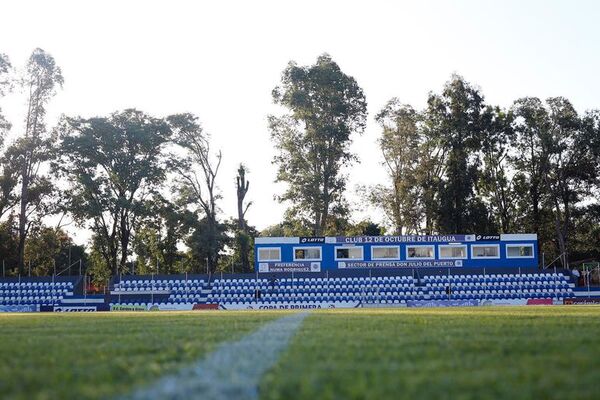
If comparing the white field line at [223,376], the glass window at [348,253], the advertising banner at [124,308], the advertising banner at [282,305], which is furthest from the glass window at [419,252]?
the white field line at [223,376]

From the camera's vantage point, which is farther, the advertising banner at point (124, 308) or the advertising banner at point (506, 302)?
the advertising banner at point (124, 308)

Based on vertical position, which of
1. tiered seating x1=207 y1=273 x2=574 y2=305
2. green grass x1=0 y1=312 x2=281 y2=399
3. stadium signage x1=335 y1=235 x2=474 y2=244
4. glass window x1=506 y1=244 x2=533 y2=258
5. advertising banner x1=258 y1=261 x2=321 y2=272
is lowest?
tiered seating x1=207 y1=273 x2=574 y2=305

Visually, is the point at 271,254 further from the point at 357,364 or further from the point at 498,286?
the point at 357,364

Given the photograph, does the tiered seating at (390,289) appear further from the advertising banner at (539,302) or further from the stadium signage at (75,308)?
the stadium signage at (75,308)

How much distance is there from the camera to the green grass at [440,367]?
548cm

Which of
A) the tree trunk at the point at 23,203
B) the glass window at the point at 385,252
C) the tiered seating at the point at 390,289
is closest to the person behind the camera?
the tiered seating at the point at 390,289

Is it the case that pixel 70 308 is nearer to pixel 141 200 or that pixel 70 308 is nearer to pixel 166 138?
pixel 141 200

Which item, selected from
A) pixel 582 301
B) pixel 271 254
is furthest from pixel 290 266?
pixel 582 301

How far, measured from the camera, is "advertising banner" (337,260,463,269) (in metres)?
51.7

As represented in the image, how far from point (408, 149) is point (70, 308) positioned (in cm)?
3295

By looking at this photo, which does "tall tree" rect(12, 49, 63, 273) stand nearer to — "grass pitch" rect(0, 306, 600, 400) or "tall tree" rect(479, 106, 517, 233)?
"tall tree" rect(479, 106, 517, 233)

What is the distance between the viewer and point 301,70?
63.6 metres

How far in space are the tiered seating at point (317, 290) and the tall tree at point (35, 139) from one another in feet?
66.6

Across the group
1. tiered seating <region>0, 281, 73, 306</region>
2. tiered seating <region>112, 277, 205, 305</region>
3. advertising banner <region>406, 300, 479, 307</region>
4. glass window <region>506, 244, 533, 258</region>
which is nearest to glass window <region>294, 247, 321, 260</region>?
tiered seating <region>112, 277, 205, 305</region>
